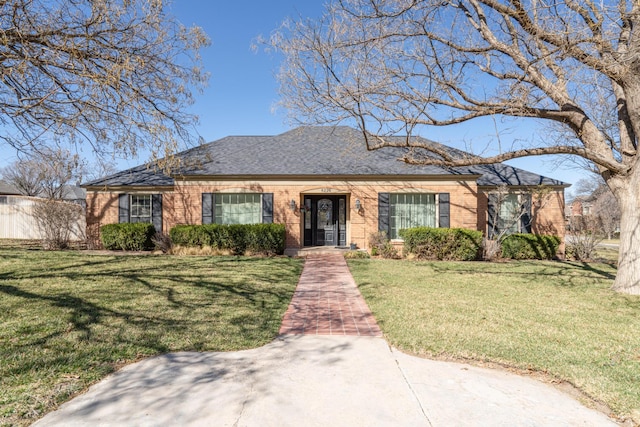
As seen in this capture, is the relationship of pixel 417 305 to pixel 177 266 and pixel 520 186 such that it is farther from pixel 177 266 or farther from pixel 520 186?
pixel 520 186

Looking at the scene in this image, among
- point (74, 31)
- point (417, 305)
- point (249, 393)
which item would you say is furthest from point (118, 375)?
point (74, 31)

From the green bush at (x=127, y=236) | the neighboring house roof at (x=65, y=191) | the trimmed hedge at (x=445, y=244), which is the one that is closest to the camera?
the trimmed hedge at (x=445, y=244)

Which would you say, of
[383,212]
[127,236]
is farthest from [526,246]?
[127,236]

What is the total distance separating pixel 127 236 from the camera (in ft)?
44.0

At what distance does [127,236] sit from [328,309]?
1098 centimetres

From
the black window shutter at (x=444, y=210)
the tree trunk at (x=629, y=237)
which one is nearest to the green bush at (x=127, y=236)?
the black window shutter at (x=444, y=210)

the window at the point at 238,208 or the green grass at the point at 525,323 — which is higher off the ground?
the window at the point at 238,208

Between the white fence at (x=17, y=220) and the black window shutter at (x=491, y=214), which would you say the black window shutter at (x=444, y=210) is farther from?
the white fence at (x=17, y=220)

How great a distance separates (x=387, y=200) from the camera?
13.8m

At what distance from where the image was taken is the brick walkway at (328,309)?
4.82 metres

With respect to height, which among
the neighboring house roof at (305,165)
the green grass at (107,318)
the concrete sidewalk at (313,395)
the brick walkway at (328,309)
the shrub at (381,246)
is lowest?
the brick walkway at (328,309)

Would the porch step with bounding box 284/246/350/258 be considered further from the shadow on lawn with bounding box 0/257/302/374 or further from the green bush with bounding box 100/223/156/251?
the green bush with bounding box 100/223/156/251

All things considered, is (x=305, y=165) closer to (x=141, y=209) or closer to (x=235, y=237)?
(x=235, y=237)

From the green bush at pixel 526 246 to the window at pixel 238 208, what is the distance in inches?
400
